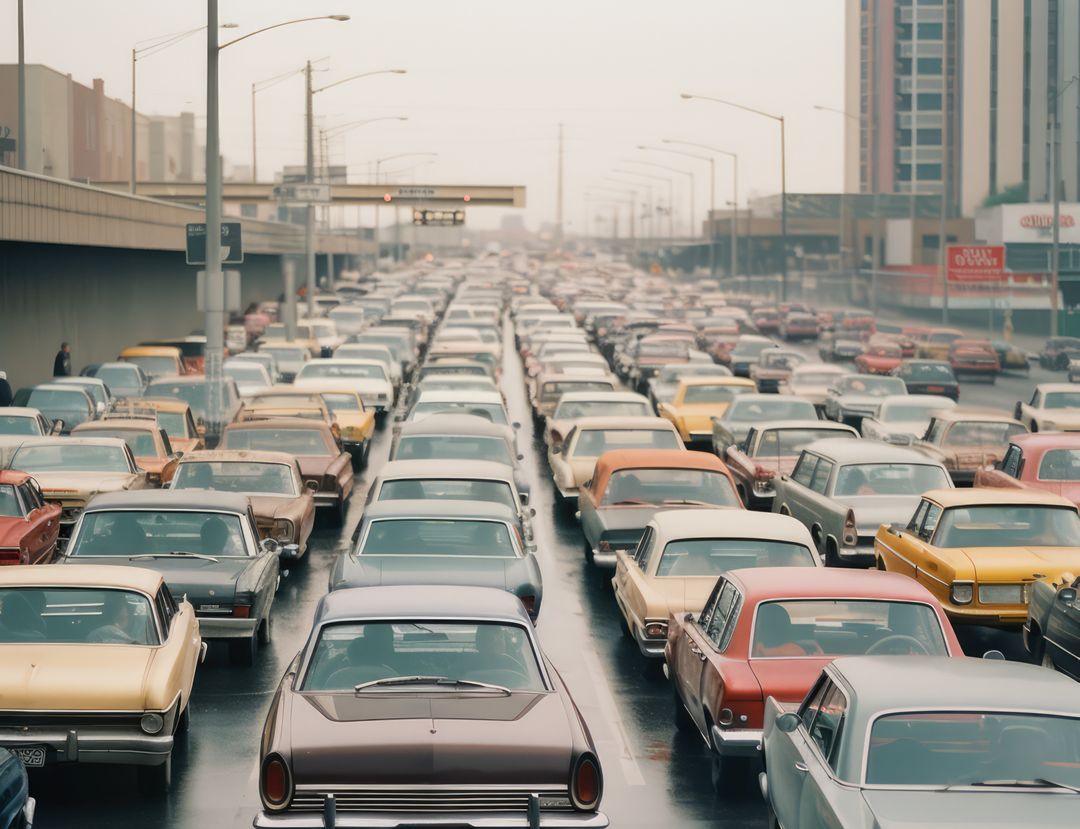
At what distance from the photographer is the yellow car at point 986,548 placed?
14.3 metres

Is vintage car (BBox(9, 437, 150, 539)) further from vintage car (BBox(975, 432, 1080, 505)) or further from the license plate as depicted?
vintage car (BBox(975, 432, 1080, 505))

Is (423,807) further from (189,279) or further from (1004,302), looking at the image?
(1004,302)

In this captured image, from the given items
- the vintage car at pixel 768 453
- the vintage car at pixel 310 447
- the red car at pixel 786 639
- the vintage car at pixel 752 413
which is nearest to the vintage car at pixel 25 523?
the vintage car at pixel 310 447

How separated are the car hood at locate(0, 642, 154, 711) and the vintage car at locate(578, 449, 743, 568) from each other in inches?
298

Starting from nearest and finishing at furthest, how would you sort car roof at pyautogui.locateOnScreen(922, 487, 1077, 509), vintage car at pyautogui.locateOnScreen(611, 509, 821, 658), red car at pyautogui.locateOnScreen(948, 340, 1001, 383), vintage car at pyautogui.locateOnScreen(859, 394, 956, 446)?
vintage car at pyautogui.locateOnScreen(611, 509, 821, 658), car roof at pyautogui.locateOnScreen(922, 487, 1077, 509), vintage car at pyautogui.locateOnScreen(859, 394, 956, 446), red car at pyautogui.locateOnScreen(948, 340, 1001, 383)

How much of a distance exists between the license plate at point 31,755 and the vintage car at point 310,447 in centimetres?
1183

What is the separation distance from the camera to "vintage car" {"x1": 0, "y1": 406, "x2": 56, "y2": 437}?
24.4m

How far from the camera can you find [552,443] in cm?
2623

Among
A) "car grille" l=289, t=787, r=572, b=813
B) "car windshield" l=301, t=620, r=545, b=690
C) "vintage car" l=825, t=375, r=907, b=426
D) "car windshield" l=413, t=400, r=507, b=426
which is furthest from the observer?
"vintage car" l=825, t=375, r=907, b=426

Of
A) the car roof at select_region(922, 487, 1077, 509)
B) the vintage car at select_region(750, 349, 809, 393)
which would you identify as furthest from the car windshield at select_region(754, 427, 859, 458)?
the vintage car at select_region(750, 349, 809, 393)

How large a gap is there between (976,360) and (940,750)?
47.2m

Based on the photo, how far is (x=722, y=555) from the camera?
540 inches

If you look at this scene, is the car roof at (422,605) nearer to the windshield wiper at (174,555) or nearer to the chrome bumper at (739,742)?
the chrome bumper at (739,742)

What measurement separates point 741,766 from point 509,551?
12.9ft
